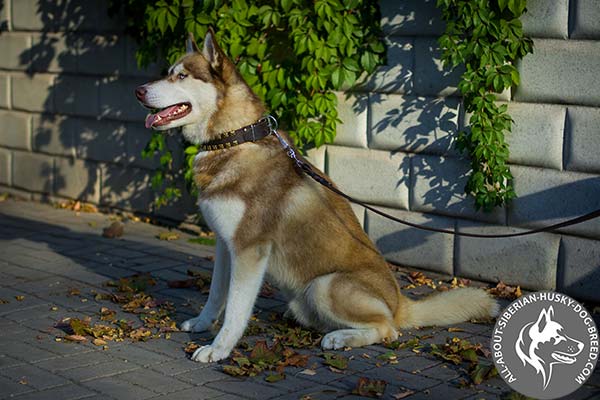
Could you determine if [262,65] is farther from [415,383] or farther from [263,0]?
[415,383]

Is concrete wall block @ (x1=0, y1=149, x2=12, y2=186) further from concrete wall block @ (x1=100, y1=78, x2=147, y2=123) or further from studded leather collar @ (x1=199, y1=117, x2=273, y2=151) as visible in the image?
studded leather collar @ (x1=199, y1=117, x2=273, y2=151)

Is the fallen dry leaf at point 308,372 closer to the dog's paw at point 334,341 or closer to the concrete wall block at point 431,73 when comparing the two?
the dog's paw at point 334,341

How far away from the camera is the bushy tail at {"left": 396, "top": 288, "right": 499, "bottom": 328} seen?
18.1ft

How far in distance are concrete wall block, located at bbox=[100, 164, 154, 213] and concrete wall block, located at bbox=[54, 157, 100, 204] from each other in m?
0.12

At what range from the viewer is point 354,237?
5.42 metres

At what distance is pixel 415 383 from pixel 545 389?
620 mm

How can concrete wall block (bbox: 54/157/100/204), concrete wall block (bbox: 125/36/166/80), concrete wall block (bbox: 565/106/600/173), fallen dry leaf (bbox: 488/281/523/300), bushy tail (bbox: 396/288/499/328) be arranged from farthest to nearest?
concrete wall block (bbox: 54/157/100/204)
concrete wall block (bbox: 125/36/166/80)
fallen dry leaf (bbox: 488/281/523/300)
concrete wall block (bbox: 565/106/600/173)
bushy tail (bbox: 396/288/499/328)

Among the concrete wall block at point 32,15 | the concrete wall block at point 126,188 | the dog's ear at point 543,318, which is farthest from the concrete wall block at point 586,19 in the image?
the concrete wall block at point 32,15

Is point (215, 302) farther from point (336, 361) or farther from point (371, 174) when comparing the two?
point (371, 174)

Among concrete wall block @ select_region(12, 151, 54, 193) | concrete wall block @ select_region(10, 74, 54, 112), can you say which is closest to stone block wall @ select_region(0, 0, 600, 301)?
concrete wall block @ select_region(10, 74, 54, 112)

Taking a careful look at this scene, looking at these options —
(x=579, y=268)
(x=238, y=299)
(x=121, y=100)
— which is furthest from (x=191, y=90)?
(x=121, y=100)

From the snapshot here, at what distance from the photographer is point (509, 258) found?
21.6 feet

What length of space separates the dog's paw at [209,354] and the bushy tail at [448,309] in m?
1.08

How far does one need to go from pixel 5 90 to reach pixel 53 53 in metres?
0.92
